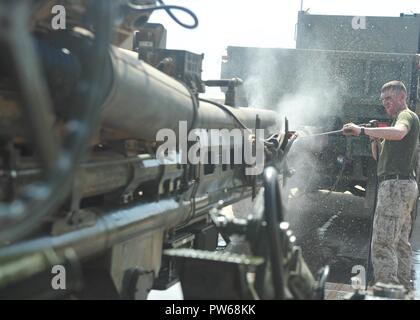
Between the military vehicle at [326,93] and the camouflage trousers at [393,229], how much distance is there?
6.31 feet

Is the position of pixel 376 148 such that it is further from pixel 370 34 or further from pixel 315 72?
pixel 370 34

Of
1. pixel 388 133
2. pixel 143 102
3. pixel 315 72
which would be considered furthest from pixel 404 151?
pixel 143 102

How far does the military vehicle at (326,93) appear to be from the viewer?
7559 mm

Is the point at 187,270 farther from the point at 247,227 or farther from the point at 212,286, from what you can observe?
the point at 247,227

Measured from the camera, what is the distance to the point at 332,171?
7.79 m

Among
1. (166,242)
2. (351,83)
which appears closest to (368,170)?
(351,83)

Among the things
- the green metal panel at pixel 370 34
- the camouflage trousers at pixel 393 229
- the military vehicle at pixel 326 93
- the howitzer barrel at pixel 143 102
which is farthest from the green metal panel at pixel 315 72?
the howitzer barrel at pixel 143 102

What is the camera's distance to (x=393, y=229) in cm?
512

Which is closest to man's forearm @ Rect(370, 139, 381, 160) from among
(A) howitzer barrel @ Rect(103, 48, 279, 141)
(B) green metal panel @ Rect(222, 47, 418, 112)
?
(B) green metal panel @ Rect(222, 47, 418, 112)

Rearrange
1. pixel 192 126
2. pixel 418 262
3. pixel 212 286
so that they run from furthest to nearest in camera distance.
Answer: pixel 418 262, pixel 192 126, pixel 212 286

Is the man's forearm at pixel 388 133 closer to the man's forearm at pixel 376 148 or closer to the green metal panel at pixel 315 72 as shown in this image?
the man's forearm at pixel 376 148

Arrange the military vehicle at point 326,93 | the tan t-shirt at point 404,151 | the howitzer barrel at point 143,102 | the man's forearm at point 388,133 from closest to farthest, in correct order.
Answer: the howitzer barrel at point 143,102 → the man's forearm at point 388,133 → the tan t-shirt at point 404,151 → the military vehicle at point 326,93

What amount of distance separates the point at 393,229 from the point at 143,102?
340 cm
